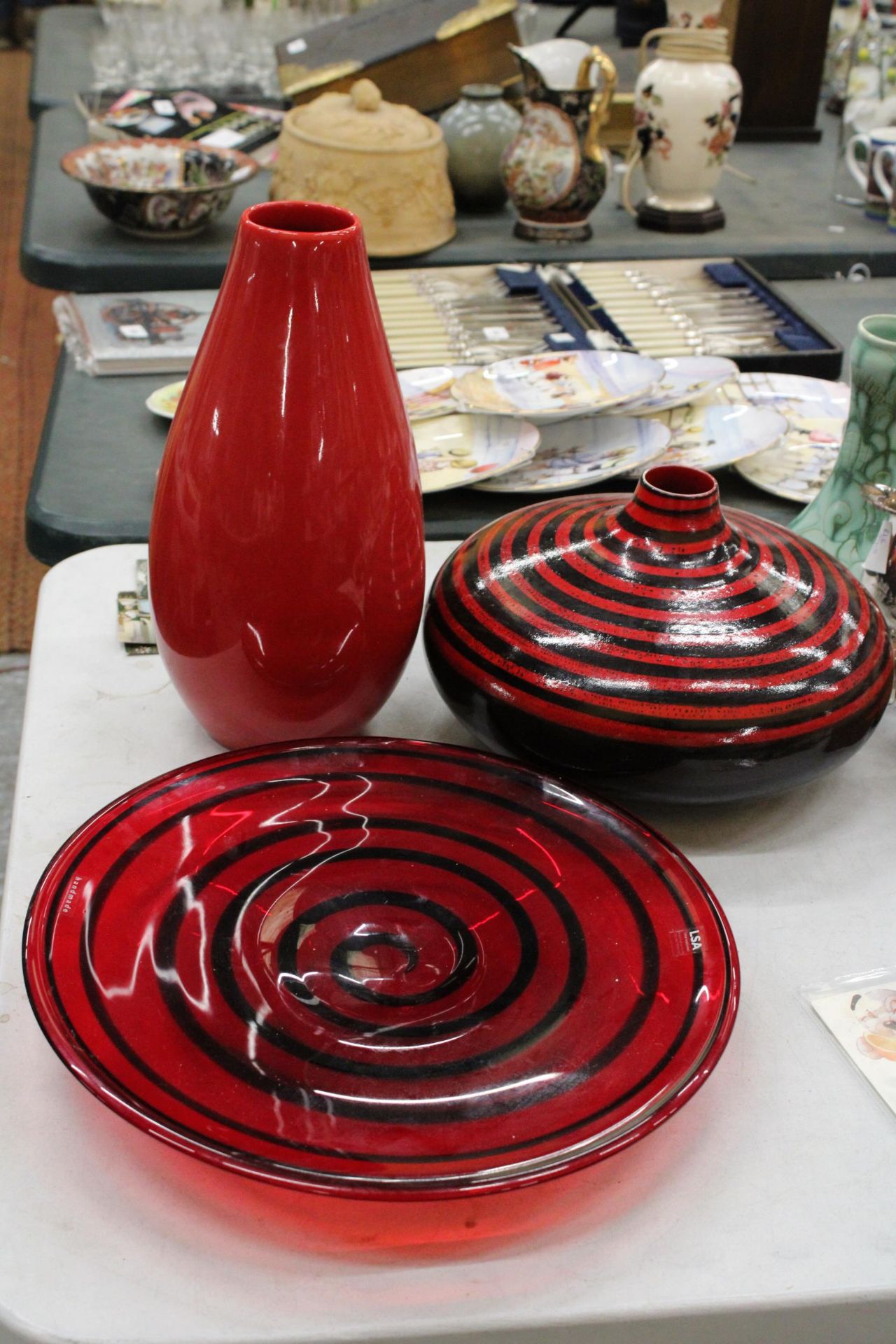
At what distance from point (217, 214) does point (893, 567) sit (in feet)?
3.42

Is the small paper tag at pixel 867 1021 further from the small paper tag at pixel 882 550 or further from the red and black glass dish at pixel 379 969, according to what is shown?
the small paper tag at pixel 882 550

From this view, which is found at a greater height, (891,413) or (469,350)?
(891,413)

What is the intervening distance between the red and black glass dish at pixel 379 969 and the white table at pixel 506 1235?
26 millimetres

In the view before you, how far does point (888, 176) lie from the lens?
63.4 inches

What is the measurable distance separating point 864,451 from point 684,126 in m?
0.98

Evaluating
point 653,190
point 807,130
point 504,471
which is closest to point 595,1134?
point 504,471

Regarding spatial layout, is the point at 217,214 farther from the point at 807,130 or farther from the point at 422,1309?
the point at 422,1309

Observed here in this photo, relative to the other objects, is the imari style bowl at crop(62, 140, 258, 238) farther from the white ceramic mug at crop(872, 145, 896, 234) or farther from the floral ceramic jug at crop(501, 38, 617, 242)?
the white ceramic mug at crop(872, 145, 896, 234)

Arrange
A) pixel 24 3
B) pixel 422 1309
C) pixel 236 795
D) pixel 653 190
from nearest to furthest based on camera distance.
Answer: pixel 422 1309
pixel 236 795
pixel 653 190
pixel 24 3

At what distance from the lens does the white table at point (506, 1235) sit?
1.22ft

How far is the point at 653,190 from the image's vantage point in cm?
159

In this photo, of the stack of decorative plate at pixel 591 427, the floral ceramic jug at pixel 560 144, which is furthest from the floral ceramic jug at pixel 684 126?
the stack of decorative plate at pixel 591 427

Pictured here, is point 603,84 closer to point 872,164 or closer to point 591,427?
point 872,164

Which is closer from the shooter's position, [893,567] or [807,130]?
[893,567]
